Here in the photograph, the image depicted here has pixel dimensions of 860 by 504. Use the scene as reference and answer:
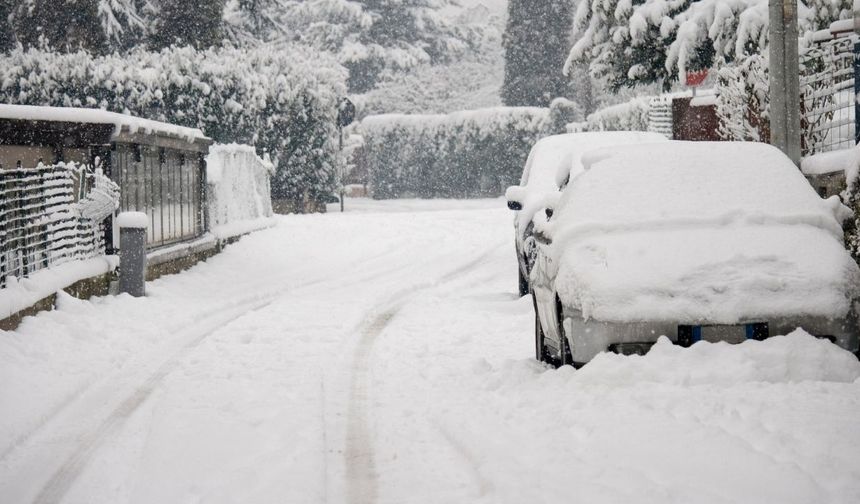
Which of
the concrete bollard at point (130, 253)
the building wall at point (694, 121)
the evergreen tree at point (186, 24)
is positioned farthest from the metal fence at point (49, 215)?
the evergreen tree at point (186, 24)

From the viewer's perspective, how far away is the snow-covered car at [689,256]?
21.9 feet

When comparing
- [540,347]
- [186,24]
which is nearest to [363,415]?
[540,347]

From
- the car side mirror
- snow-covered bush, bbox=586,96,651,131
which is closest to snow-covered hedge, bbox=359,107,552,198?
snow-covered bush, bbox=586,96,651,131

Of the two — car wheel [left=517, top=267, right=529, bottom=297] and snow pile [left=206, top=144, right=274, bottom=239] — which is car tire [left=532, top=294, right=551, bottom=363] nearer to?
car wheel [left=517, top=267, right=529, bottom=297]

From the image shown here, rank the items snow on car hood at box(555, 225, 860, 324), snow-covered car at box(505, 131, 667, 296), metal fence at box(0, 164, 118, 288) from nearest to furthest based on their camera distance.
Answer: snow on car hood at box(555, 225, 860, 324)
metal fence at box(0, 164, 118, 288)
snow-covered car at box(505, 131, 667, 296)

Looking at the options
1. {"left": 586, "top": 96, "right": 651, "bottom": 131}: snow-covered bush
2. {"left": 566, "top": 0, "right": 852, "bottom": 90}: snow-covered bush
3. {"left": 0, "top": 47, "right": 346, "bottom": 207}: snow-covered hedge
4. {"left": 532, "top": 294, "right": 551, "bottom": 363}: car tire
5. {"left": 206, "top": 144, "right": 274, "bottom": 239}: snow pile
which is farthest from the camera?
{"left": 586, "top": 96, "right": 651, "bottom": 131}: snow-covered bush

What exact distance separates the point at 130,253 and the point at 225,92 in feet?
48.8

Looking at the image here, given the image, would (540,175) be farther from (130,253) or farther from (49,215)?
(49,215)

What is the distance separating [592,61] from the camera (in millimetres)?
18719

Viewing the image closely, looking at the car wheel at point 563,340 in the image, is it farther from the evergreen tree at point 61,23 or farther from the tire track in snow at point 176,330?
the evergreen tree at point 61,23

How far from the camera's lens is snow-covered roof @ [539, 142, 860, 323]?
670 cm

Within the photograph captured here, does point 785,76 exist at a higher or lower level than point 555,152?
higher

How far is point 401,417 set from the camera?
682 centimetres

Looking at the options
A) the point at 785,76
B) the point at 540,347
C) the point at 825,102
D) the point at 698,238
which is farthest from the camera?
the point at 825,102
